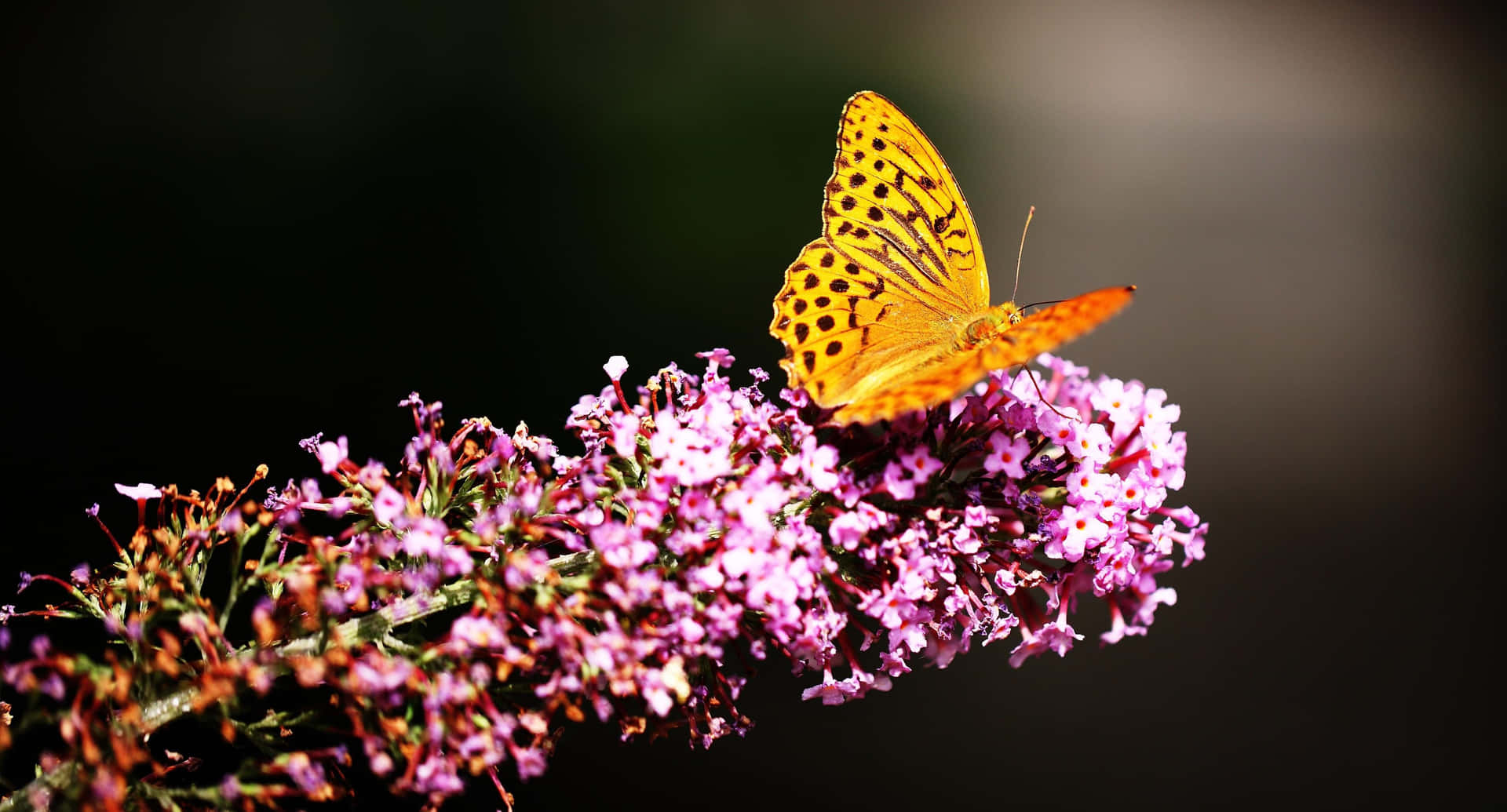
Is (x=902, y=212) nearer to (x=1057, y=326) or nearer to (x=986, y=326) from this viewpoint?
(x=986, y=326)

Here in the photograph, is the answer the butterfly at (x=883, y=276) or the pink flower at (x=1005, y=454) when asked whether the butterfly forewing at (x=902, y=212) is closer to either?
the butterfly at (x=883, y=276)

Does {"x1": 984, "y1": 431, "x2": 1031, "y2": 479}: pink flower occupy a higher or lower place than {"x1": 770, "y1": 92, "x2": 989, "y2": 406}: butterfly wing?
lower

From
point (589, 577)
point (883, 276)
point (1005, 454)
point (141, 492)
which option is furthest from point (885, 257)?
point (141, 492)

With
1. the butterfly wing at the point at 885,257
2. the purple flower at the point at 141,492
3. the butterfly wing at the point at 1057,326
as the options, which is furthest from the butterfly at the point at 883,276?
the purple flower at the point at 141,492

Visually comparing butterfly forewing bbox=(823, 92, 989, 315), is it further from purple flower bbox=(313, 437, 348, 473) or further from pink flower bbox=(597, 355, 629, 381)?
purple flower bbox=(313, 437, 348, 473)

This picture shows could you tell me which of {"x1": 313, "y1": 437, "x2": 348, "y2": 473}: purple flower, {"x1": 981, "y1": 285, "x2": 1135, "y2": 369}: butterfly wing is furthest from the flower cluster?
{"x1": 981, "y1": 285, "x2": 1135, "y2": 369}: butterfly wing
